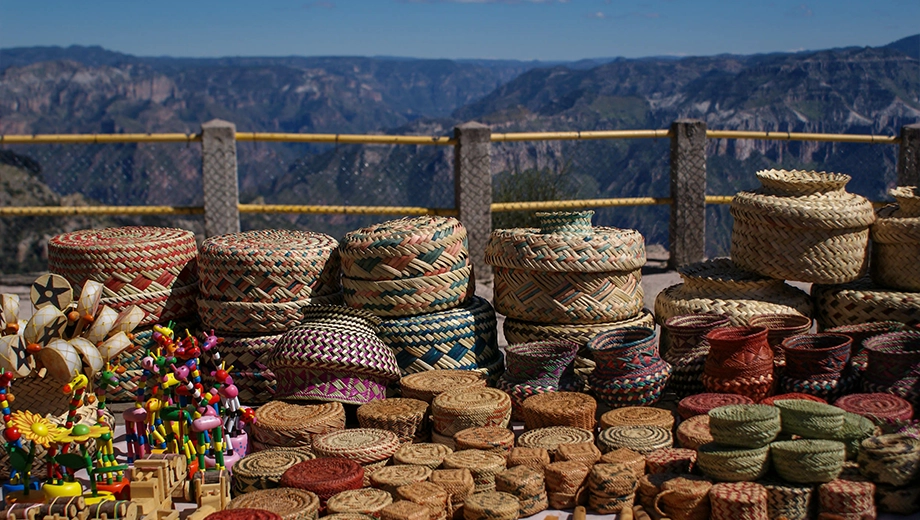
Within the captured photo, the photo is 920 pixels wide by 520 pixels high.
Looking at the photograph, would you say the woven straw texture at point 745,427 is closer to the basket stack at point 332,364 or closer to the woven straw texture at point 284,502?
the woven straw texture at point 284,502

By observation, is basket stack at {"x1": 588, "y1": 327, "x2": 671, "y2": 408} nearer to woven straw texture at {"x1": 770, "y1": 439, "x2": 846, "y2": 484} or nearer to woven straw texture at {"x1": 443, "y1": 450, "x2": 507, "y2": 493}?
woven straw texture at {"x1": 443, "y1": 450, "x2": 507, "y2": 493}

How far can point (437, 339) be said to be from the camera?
4312 millimetres

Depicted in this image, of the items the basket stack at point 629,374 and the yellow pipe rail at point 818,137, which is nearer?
the basket stack at point 629,374

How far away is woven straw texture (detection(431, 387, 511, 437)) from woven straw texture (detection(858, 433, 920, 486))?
4.58 ft

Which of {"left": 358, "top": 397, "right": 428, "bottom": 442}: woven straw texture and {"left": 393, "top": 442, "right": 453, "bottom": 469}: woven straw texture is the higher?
{"left": 358, "top": 397, "right": 428, "bottom": 442}: woven straw texture

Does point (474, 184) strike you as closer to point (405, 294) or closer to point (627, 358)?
point (405, 294)

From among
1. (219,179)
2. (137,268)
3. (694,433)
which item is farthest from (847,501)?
(219,179)

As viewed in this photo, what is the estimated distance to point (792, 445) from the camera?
3041mm

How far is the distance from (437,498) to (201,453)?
3.22ft

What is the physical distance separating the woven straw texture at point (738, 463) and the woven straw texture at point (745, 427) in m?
0.03

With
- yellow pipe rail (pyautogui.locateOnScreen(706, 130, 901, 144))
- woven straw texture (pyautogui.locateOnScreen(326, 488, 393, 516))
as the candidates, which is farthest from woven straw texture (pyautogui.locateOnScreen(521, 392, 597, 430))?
yellow pipe rail (pyautogui.locateOnScreen(706, 130, 901, 144))

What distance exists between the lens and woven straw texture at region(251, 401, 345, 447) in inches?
143

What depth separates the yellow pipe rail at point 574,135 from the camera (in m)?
7.48

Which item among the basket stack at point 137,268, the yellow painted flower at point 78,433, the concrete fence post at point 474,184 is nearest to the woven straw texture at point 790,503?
the yellow painted flower at point 78,433
